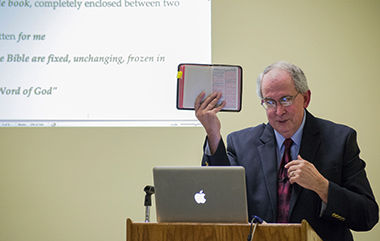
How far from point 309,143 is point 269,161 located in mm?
206

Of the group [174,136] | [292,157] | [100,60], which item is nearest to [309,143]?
[292,157]

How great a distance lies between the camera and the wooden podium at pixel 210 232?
1.77 metres

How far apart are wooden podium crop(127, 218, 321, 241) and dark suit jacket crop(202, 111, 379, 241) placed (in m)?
0.38

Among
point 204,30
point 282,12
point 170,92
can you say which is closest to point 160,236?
point 170,92

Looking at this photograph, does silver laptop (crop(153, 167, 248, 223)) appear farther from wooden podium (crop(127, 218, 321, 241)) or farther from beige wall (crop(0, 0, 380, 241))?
beige wall (crop(0, 0, 380, 241))

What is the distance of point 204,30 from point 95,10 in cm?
79

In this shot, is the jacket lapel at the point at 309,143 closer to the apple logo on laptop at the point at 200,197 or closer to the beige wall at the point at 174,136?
the apple logo on laptop at the point at 200,197

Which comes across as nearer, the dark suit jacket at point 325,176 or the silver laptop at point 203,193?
the silver laptop at point 203,193

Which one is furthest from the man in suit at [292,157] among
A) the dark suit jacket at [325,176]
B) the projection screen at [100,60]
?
the projection screen at [100,60]

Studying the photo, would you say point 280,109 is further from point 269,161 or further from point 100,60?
point 100,60

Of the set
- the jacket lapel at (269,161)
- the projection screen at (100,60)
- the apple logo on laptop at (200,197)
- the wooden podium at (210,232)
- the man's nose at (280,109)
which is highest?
the projection screen at (100,60)

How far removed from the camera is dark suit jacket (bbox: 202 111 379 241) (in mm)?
2201

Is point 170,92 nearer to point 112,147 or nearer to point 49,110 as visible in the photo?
point 112,147

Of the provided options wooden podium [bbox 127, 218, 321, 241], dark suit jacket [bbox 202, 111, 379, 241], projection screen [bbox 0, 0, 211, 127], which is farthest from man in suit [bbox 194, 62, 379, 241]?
projection screen [bbox 0, 0, 211, 127]
